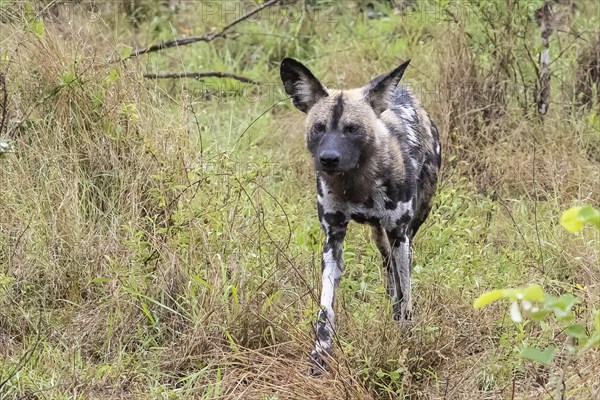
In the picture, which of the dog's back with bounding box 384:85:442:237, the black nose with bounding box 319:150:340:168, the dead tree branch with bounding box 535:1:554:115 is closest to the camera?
the black nose with bounding box 319:150:340:168

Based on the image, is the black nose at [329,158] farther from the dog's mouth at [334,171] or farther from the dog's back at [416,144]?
the dog's back at [416,144]

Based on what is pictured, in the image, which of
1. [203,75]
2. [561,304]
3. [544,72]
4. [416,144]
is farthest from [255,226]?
[561,304]

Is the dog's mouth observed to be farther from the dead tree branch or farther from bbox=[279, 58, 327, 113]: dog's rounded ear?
the dead tree branch

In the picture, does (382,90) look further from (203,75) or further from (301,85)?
(203,75)

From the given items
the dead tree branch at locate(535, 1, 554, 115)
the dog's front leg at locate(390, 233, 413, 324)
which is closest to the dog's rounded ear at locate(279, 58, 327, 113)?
the dog's front leg at locate(390, 233, 413, 324)

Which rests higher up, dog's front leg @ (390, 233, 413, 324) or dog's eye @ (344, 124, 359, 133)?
dog's eye @ (344, 124, 359, 133)

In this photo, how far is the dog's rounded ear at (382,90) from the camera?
4250 millimetres

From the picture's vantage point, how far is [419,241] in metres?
5.09

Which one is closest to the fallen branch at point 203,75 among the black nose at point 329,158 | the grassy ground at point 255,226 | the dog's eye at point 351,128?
the grassy ground at point 255,226

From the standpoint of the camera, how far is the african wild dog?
4.11 meters

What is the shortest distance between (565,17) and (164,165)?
341 centimetres

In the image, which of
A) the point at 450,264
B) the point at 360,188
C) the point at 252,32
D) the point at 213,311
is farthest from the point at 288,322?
the point at 252,32

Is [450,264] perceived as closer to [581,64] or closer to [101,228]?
[101,228]

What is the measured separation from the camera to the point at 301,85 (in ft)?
14.0
